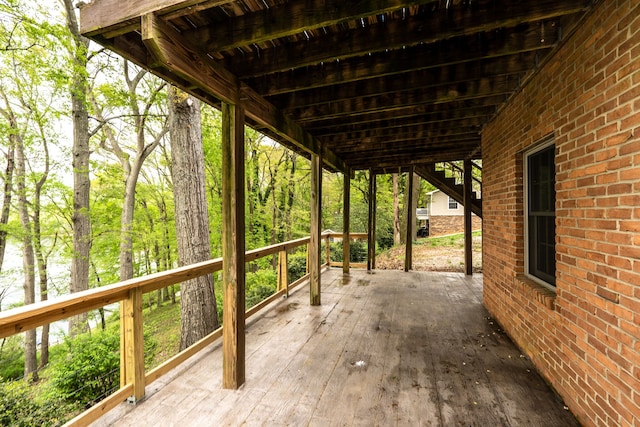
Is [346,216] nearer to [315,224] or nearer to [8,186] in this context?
[315,224]

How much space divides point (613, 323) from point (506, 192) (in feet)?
6.38

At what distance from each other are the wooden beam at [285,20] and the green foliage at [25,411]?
409 cm

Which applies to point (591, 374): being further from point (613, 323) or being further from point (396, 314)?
point (396, 314)

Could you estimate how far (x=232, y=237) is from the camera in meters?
2.26

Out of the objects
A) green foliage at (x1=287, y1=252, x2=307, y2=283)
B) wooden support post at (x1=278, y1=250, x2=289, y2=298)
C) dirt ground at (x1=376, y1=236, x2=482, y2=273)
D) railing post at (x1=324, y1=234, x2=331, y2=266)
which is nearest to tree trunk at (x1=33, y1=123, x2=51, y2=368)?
green foliage at (x1=287, y1=252, x2=307, y2=283)

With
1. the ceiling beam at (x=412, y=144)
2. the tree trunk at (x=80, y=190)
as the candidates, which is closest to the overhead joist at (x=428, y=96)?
the ceiling beam at (x=412, y=144)

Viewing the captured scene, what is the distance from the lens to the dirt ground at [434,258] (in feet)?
25.2

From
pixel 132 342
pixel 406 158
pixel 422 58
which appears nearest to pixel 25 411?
pixel 132 342

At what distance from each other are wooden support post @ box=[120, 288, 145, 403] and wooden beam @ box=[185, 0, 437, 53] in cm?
187

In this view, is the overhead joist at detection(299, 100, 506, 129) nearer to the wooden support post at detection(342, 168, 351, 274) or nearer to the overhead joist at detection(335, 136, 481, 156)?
the overhead joist at detection(335, 136, 481, 156)

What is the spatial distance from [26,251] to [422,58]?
11.7 metres

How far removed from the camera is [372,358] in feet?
8.75

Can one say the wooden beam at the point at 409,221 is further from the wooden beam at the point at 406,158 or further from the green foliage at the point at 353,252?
the green foliage at the point at 353,252

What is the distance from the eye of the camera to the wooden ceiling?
1.54 m
